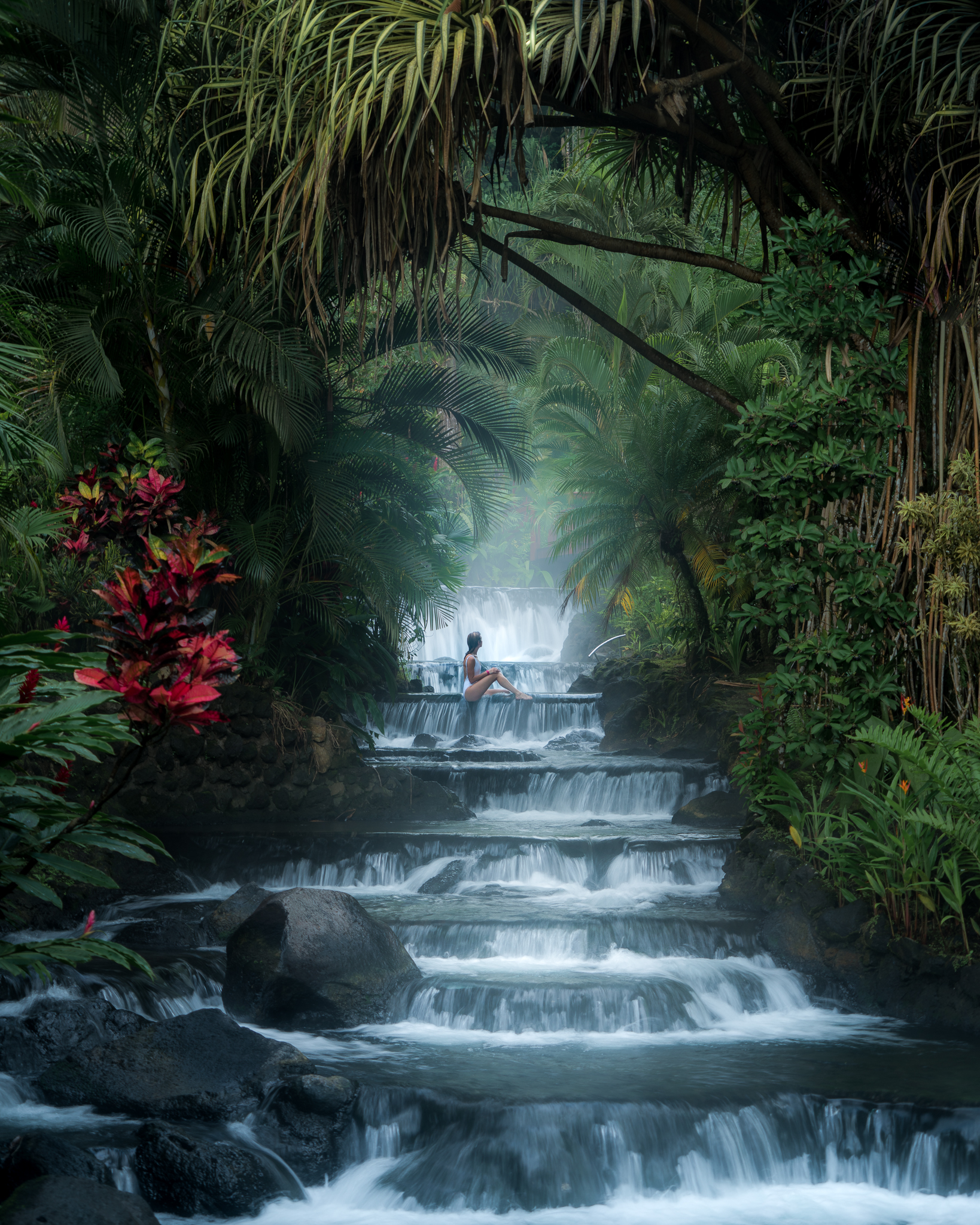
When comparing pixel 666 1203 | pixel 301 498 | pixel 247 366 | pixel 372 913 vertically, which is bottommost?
pixel 666 1203

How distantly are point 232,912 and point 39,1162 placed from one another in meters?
2.88

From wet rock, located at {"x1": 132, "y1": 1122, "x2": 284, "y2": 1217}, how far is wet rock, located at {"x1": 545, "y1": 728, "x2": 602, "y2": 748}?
27.7 feet

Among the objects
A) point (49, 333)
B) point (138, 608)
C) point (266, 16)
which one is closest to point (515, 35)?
point (266, 16)

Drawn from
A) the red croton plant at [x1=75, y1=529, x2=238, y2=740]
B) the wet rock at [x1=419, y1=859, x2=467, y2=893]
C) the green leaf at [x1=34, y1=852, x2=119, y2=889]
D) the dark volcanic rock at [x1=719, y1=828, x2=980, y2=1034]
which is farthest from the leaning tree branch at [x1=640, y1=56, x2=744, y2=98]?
the wet rock at [x1=419, y1=859, x2=467, y2=893]

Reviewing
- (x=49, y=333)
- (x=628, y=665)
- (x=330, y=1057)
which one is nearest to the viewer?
(x=330, y=1057)

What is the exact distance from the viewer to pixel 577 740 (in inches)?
508

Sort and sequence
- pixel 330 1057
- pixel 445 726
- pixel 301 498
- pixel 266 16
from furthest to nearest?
1. pixel 445 726
2. pixel 301 498
3. pixel 266 16
4. pixel 330 1057

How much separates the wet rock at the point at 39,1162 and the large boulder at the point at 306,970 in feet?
5.86

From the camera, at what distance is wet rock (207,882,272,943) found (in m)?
6.73

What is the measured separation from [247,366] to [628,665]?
328 inches

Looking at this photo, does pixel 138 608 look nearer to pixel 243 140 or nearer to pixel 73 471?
pixel 243 140

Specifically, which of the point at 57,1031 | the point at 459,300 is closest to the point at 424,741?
the point at 459,300

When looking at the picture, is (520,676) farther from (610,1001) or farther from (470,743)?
(610,1001)

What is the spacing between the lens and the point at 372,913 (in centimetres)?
719
